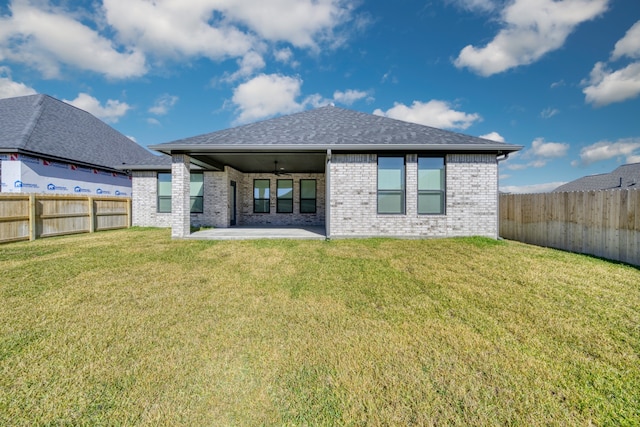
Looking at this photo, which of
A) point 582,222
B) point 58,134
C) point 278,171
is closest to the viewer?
point 582,222

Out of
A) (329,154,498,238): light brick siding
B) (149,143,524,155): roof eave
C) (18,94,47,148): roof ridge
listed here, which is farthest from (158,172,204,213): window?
(329,154,498,238): light brick siding

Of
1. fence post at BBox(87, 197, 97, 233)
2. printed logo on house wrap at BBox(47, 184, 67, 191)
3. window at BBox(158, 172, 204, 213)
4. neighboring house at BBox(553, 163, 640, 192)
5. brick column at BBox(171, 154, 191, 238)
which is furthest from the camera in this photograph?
neighboring house at BBox(553, 163, 640, 192)

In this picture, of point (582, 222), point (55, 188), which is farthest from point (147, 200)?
point (582, 222)

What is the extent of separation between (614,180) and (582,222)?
21559 mm

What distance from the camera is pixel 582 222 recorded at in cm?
729

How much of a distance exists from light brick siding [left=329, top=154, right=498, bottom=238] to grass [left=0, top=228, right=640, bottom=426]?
3.46m

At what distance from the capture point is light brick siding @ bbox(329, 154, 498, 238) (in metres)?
8.88

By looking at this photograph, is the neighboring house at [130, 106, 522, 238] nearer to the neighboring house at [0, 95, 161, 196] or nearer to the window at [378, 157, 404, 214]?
the window at [378, 157, 404, 214]

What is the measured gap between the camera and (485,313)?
3549 millimetres

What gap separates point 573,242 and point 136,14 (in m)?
15.8

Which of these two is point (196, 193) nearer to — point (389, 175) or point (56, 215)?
point (56, 215)

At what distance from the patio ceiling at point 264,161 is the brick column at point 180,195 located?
0.52 metres

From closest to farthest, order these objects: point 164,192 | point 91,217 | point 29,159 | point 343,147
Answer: point 343,147, point 91,217, point 164,192, point 29,159

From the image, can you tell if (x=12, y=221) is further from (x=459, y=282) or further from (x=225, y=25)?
(x=459, y=282)
